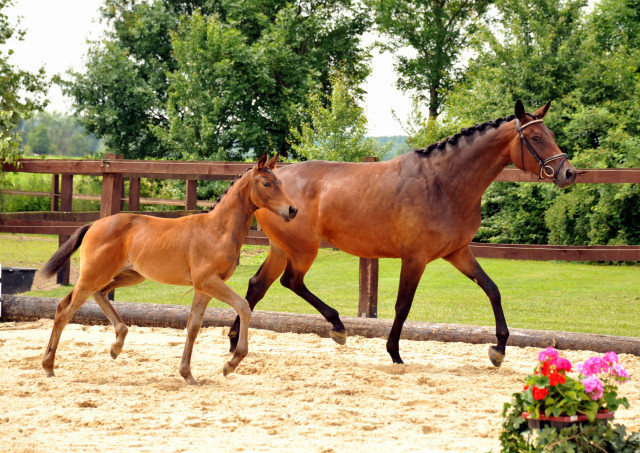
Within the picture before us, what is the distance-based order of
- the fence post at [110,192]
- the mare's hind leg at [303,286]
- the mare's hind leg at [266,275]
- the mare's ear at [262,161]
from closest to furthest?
the mare's ear at [262,161]
the mare's hind leg at [303,286]
the mare's hind leg at [266,275]
the fence post at [110,192]

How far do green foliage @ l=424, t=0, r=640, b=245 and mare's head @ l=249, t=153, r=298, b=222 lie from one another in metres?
10.0

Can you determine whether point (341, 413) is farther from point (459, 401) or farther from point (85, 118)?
point (85, 118)

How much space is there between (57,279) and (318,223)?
6.39 m

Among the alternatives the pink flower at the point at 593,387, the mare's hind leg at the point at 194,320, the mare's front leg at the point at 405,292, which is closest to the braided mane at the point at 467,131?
the mare's front leg at the point at 405,292

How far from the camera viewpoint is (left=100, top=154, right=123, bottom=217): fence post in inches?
338

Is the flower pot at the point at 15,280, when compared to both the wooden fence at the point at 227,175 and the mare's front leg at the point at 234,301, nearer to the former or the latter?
the wooden fence at the point at 227,175

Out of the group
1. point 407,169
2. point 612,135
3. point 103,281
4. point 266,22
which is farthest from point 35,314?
point 266,22

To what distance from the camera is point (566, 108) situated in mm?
16578

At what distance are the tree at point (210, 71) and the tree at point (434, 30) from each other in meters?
1.34

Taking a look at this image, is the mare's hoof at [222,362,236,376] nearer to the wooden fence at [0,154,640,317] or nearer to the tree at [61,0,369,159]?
the wooden fence at [0,154,640,317]

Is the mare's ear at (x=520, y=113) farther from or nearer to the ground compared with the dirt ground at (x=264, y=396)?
farther from the ground

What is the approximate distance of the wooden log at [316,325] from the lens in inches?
254

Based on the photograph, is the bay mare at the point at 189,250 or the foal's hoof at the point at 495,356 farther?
the foal's hoof at the point at 495,356

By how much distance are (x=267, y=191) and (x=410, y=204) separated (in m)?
1.36
